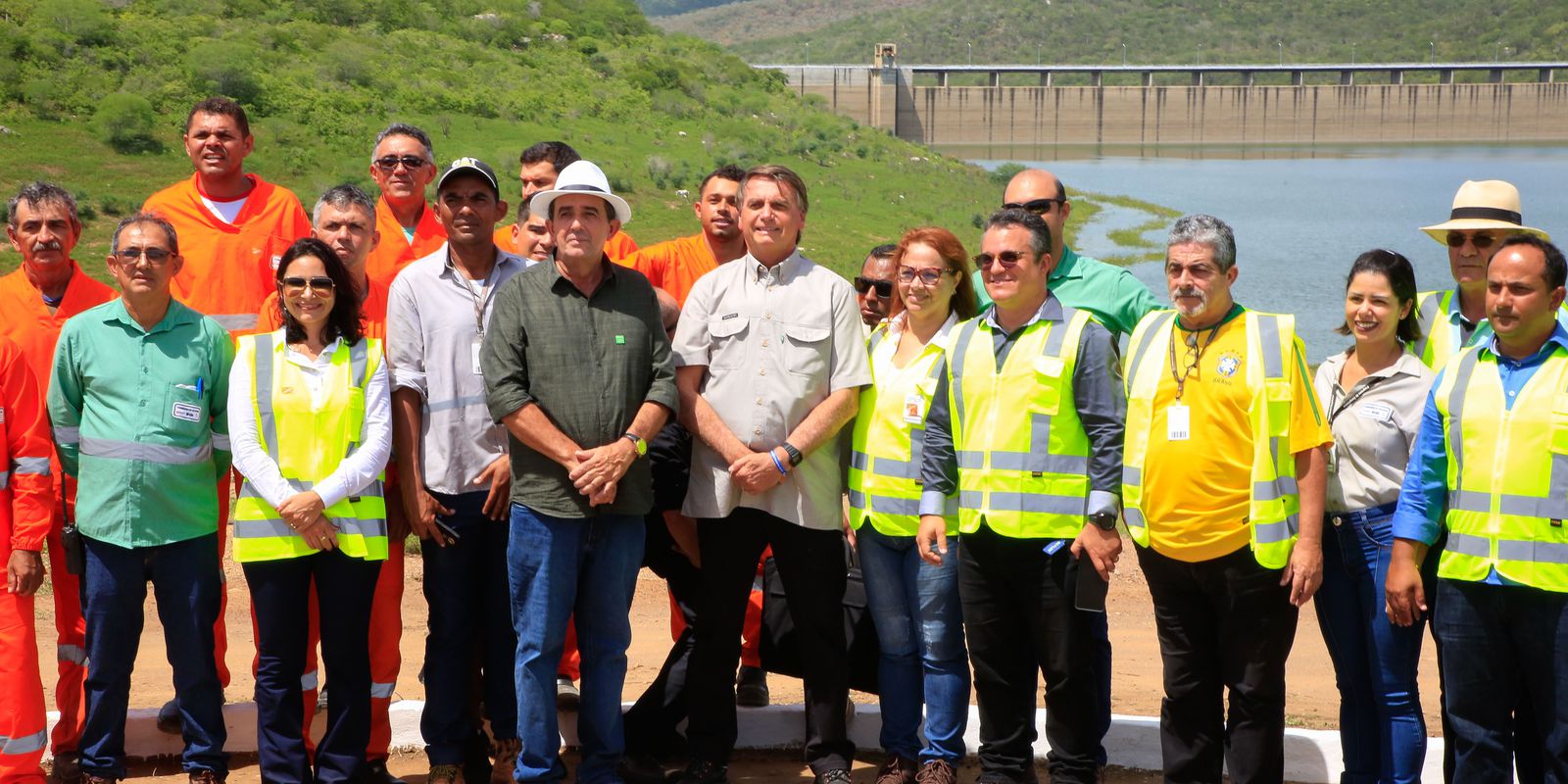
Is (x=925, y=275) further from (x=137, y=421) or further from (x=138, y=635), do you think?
(x=138, y=635)

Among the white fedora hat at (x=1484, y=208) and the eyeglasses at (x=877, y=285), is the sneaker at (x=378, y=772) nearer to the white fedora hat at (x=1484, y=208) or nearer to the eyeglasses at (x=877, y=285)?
the eyeglasses at (x=877, y=285)

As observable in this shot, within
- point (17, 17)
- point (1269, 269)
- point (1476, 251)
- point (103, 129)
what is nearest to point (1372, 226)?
point (1269, 269)

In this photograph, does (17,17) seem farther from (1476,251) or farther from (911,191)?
(1476,251)

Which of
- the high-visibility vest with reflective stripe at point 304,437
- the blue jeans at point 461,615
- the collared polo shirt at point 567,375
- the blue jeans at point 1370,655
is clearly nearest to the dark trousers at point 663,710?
the blue jeans at point 461,615

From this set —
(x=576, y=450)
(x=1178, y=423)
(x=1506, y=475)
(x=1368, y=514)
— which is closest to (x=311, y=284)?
(x=576, y=450)

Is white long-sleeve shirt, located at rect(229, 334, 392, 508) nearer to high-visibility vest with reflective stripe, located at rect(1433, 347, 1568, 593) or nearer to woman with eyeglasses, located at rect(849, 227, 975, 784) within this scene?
woman with eyeglasses, located at rect(849, 227, 975, 784)

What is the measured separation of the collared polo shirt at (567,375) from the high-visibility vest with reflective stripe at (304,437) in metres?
0.48

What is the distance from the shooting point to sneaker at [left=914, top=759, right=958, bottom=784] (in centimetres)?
478

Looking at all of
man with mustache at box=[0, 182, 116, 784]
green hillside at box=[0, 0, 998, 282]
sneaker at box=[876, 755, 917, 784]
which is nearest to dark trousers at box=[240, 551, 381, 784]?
man with mustache at box=[0, 182, 116, 784]

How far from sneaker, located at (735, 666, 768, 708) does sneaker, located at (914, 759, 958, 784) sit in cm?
134

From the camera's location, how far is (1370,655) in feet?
14.8

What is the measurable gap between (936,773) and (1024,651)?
0.52 meters

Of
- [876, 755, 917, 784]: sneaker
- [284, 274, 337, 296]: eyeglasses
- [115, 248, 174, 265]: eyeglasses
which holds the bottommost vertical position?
[876, 755, 917, 784]: sneaker

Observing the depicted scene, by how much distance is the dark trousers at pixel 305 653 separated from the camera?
4621mm
